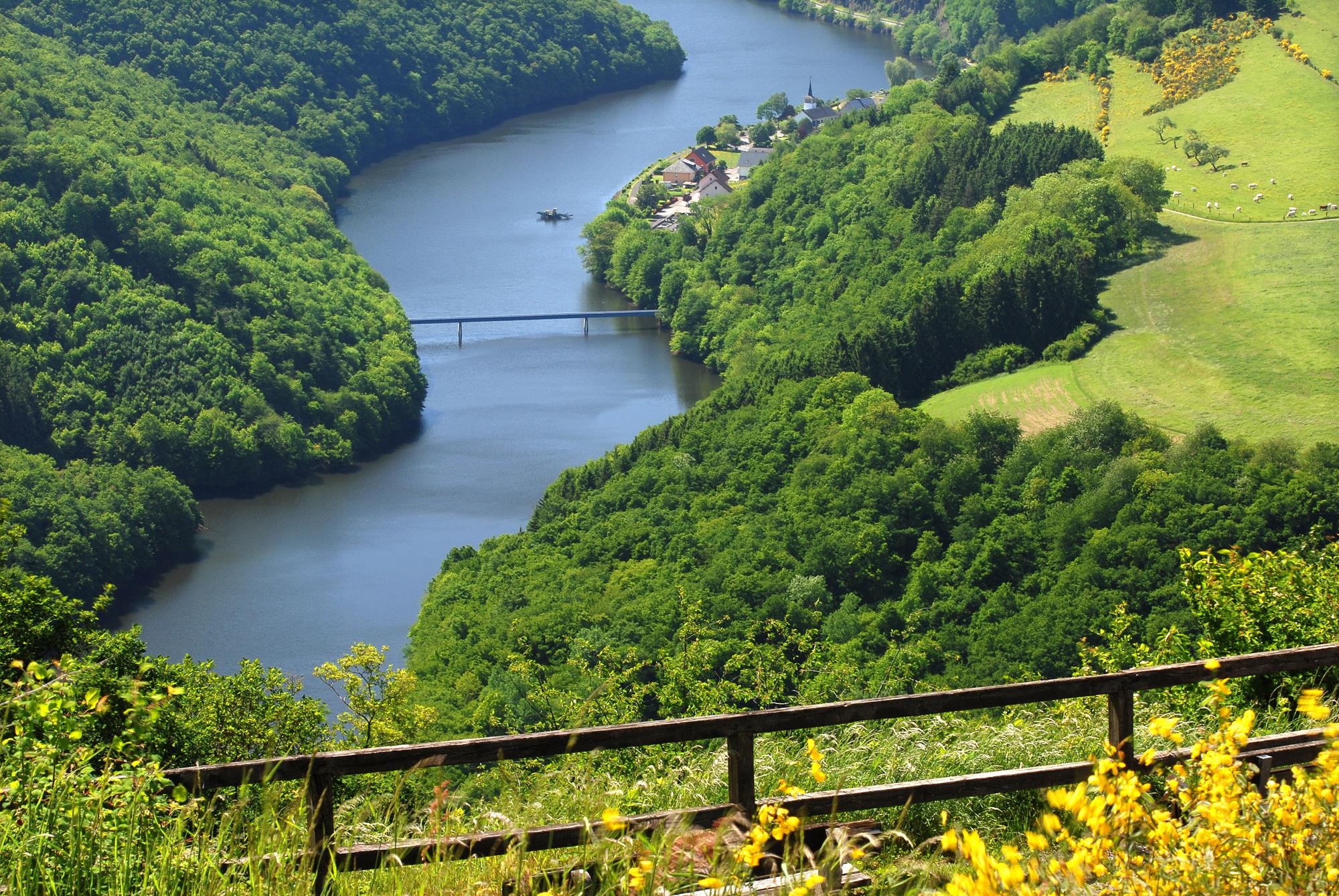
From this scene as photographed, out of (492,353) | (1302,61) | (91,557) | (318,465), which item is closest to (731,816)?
(91,557)

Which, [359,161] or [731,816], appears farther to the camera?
[359,161]

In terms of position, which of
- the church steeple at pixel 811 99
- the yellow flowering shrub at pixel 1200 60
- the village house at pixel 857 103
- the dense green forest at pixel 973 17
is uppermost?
the yellow flowering shrub at pixel 1200 60

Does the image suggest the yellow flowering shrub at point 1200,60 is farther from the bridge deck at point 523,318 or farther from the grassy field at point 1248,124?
the bridge deck at point 523,318

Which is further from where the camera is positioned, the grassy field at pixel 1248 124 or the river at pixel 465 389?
the grassy field at pixel 1248 124

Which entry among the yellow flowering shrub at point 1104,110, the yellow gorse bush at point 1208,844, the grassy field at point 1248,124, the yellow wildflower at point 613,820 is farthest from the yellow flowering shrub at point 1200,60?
the yellow wildflower at point 613,820

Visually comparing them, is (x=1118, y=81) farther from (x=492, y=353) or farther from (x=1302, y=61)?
(x=492, y=353)

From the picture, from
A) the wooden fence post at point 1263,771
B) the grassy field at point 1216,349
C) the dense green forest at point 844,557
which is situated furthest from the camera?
the grassy field at point 1216,349
